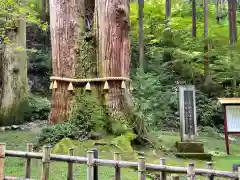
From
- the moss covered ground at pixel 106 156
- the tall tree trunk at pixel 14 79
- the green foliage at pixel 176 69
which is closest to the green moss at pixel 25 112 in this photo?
the tall tree trunk at pixel 14 79

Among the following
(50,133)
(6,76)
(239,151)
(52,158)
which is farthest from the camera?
(6,76)

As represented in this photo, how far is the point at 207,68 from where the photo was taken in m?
16.1

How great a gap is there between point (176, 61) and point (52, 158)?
43.2ft

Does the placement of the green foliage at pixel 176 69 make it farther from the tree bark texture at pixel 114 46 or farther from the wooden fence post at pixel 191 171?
the wooden fence post at pixel 191 171

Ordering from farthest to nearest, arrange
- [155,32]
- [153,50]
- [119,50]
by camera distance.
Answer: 1. [155,32]
2. [153,50]
3. [119,50]

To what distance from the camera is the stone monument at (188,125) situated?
26.3ft

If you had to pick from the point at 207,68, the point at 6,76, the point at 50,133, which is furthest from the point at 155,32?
the point at 50,133

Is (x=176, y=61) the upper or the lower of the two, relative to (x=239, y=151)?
upper

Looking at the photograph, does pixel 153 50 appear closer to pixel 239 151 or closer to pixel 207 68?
pixel 207 68

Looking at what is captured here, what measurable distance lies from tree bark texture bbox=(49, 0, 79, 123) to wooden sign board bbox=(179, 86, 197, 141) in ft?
8.99

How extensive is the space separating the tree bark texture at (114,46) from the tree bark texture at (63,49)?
688mm

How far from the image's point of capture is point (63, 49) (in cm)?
786

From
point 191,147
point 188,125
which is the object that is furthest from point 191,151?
point 188,125

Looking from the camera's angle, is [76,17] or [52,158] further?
[76,17]
